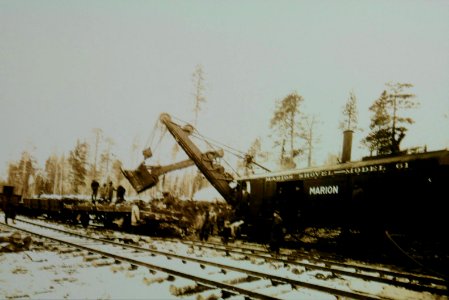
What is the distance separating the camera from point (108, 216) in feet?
57.9

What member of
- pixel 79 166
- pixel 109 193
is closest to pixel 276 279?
pixel 109 193

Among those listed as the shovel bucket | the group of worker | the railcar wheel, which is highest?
the shovel bucket

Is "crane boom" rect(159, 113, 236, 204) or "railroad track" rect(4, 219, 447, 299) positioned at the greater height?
"crane boom" rect(159, 113, 236, 204)

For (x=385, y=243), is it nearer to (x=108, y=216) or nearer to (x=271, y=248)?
(x=271, y=248)

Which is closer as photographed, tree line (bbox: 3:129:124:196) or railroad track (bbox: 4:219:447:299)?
railroad track (bbox: 4:219:447:299)

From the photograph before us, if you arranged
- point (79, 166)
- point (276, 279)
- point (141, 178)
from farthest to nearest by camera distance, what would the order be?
point (79, 166) < point (141, 178) < point (276, 279)

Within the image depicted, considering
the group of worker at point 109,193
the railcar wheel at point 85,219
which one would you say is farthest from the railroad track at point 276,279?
the railcar wheel at point 85,219

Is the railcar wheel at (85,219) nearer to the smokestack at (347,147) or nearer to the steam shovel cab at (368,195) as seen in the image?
the steam shovel cab at (368,195)

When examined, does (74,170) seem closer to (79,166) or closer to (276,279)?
(79,166)

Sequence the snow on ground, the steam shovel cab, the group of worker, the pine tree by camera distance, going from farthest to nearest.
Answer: the pine tree < the group of worker < the steam shovel cab < the snow on ground

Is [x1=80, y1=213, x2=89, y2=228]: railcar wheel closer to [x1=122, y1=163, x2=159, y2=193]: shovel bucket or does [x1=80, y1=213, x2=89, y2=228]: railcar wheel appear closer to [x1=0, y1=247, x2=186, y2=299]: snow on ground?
[x1=122, y1=163, x2=159, y2=193]: shovel bucket

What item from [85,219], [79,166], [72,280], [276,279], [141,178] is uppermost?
[79,166]

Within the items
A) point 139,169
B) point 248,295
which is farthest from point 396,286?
point 139,169

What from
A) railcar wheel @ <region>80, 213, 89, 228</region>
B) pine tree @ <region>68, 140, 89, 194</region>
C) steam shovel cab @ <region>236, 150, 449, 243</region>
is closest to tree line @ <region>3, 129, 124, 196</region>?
pine tree @ <region>68, 140, 89, 194</region>
